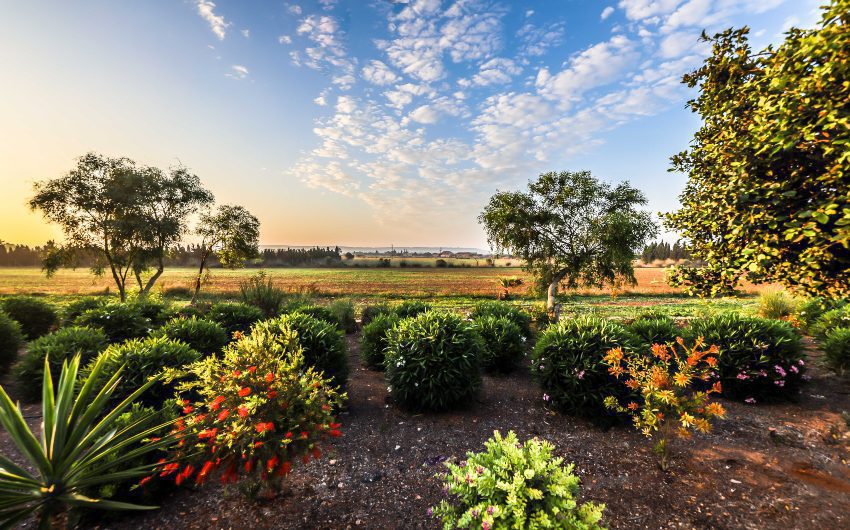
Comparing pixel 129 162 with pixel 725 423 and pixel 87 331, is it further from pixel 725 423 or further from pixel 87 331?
pixel 725 423

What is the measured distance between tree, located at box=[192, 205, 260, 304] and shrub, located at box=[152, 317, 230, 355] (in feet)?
55.5

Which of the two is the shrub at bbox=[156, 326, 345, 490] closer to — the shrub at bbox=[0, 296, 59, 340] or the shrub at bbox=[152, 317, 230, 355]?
the shrub at bbox=[152, 317, 230, 355]

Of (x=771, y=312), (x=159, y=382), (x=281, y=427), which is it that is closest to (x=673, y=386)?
(x=281, y=427)

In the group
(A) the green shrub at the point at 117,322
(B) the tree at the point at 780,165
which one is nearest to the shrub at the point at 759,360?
(B) the tree at the point at 780,165

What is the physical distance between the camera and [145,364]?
535cm

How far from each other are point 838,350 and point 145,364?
14857 millimetres

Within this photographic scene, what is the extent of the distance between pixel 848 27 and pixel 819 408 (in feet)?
23.6

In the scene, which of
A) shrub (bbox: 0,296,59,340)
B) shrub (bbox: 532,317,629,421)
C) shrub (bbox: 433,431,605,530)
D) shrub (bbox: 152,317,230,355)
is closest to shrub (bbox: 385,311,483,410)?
shrub (bbox: 532,317,629,421)

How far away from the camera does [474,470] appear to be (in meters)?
2.87

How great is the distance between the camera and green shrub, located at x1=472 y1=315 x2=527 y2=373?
8.65 m

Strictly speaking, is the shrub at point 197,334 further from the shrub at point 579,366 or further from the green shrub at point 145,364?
the shrub at point 579,366

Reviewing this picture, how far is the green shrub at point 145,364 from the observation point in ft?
17.0

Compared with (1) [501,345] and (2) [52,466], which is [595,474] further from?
(2) [52,466]

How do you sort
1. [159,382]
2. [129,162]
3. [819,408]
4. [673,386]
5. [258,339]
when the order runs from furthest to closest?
[129,162]
[819,408]
[159,382]
[673,386]
[258,339]
